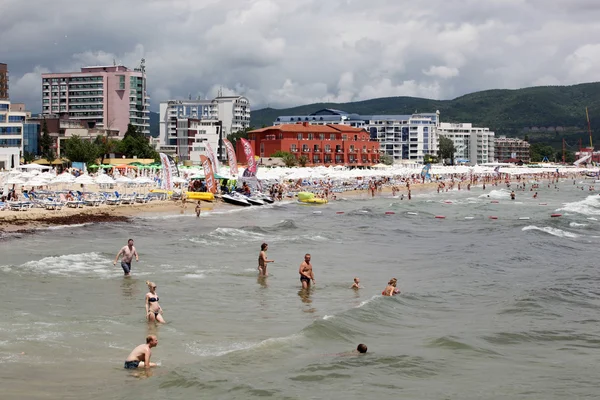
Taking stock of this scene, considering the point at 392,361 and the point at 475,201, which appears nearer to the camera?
the point at 392,361

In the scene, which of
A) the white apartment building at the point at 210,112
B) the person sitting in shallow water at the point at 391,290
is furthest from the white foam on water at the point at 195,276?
the white apartment building at the point at 210,112

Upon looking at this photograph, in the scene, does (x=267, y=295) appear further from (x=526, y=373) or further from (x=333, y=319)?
(x=526, y=373)

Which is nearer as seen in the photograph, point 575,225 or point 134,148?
point 575,225

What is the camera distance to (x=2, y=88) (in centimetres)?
12738

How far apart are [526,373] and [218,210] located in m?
36.3

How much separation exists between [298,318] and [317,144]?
101 metres

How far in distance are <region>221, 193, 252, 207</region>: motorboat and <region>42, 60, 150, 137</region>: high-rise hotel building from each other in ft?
294

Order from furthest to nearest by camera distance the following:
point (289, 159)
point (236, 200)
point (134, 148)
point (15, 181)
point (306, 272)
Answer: point (289, 159) < point (134, 148) < point (236, 200) < point (15, 181) < point (306, 272)

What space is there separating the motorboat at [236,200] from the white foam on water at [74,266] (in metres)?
→ 26.4

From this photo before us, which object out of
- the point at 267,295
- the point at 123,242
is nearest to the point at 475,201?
the point at 123,242

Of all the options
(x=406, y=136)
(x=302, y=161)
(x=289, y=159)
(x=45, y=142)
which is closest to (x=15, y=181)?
(x=45, y=142)

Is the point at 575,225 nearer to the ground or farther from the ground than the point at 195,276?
farther from the ground

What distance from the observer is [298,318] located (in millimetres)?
16609

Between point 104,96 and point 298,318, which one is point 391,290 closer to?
point 298,318
